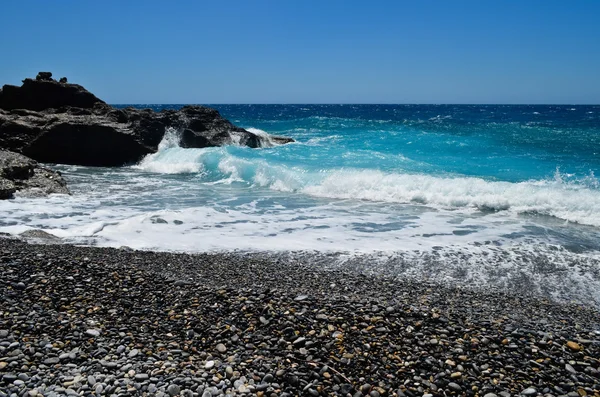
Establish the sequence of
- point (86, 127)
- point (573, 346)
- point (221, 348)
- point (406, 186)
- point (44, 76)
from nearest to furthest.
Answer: point (221, 348) < point (573, 346) < point (406, 186) < point (86, 127) < point (44, 76)

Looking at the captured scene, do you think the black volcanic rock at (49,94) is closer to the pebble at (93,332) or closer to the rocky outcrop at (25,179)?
the rocky outcrop at (25,179)

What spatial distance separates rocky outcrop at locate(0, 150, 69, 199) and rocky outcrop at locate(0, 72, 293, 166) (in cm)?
710

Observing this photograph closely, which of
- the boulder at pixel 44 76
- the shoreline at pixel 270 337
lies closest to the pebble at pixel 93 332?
the shoreline at pixel 270 337

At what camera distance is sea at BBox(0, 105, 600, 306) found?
7.75 meters

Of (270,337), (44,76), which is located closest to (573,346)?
(270,337)

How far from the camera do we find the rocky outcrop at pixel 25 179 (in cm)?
1240

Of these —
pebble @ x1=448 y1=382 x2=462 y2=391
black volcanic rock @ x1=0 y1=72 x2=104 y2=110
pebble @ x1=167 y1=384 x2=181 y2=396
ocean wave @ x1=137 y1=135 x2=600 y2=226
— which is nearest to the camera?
pebble @ x1=167 y1=384 x2=181 y2=396

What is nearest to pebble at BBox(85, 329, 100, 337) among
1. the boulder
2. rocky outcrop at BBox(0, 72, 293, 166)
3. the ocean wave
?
the ocean wave

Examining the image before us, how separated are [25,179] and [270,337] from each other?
1173 cm

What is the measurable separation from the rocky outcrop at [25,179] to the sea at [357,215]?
44 centimetres

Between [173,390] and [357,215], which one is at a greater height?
[173,390]

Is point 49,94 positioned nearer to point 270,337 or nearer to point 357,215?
point 357,215

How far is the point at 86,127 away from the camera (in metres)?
21.0

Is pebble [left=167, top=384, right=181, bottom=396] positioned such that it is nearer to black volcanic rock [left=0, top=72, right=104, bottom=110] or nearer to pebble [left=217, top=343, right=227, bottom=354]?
pebble [left=217, top=343, right=227, bottom=354]
